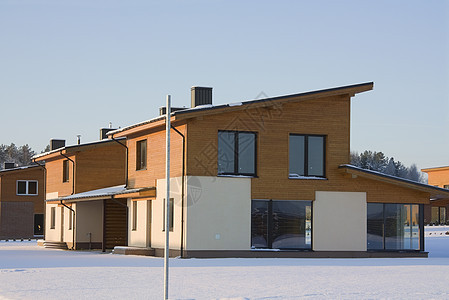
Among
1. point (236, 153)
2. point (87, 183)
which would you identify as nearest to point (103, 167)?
point (87, 183)

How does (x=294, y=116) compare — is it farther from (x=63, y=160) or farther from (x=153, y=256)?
(x=63, y=160)

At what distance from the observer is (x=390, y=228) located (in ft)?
88.3

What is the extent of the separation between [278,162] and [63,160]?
1525 cm

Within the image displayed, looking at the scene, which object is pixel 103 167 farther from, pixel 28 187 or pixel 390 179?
pixel 28 187

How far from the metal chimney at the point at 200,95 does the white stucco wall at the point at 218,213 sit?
4.18m

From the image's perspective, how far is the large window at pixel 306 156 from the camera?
26.1 metres

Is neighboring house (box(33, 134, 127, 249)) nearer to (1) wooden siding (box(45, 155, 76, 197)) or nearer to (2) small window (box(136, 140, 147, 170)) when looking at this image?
(1) wooden siding (box(45, 155, 76, 197))

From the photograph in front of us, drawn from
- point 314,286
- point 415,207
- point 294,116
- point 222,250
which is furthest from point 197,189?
point 314,286

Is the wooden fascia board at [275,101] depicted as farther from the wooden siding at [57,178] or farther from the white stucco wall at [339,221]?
the wooden siding at [57,178]

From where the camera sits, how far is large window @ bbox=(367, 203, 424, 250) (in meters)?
26.9

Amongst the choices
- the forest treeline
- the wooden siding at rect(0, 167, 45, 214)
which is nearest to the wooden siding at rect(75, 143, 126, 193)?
the wooden siding at rect(0, 167, 45, 214)

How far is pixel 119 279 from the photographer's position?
15805 mm

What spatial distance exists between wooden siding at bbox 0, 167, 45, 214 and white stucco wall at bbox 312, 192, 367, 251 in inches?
1202

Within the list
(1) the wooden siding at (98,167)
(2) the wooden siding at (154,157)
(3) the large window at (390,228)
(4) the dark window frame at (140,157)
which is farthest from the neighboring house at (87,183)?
(3) the large window at (390,228)
